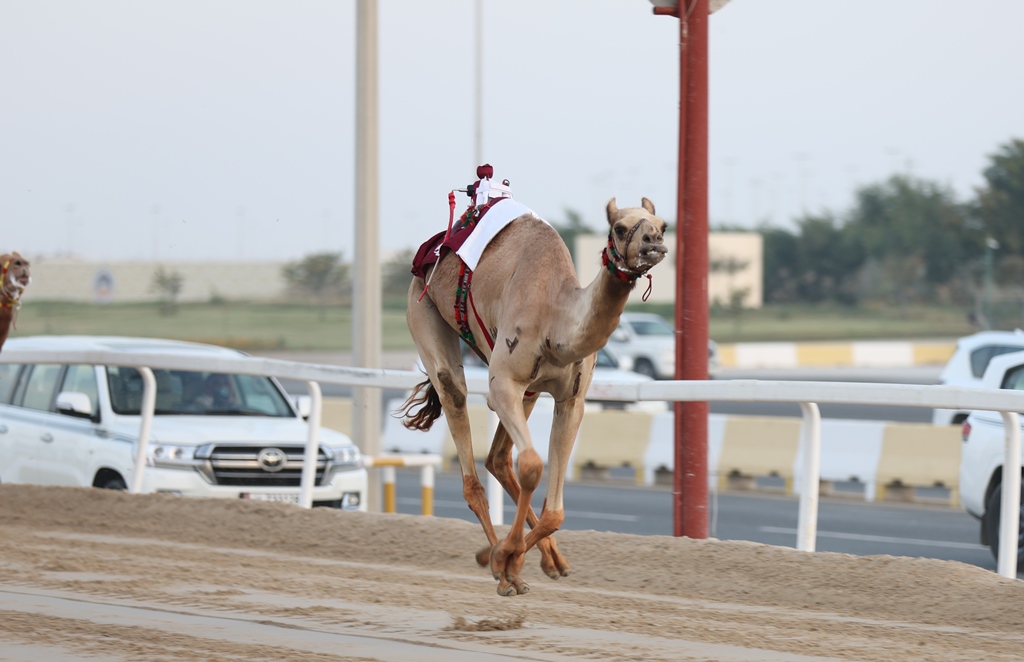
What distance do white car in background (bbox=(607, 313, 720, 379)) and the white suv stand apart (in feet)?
85.8

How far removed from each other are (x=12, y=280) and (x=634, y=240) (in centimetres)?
691

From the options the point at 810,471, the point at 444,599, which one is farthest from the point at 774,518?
the point at 444,599

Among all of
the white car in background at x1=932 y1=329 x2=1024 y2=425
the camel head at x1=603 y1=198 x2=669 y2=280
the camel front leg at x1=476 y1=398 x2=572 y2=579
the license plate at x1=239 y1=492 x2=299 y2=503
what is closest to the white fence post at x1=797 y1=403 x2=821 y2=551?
the camel front leg at x1=476 y1=398 x2=572 y2=579

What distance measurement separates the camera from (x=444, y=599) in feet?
28.2

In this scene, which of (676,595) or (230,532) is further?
(230,532)

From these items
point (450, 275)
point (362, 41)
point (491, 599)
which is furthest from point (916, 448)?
point (450, 275)

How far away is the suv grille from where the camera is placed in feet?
43.0

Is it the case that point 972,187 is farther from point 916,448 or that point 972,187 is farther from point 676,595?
point 676,595

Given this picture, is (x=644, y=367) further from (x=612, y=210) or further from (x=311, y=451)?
(x=612, y=210)

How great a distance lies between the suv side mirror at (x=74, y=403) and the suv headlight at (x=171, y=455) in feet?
2.15

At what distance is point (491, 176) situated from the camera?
7.70m

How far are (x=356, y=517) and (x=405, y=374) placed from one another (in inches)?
46.5

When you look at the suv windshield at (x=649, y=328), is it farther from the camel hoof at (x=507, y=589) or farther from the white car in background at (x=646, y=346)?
the camel hoof at (x=507, y=589)

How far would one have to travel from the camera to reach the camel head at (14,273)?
11469 mm
